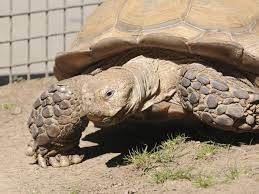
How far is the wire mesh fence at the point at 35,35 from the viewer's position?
324 inches

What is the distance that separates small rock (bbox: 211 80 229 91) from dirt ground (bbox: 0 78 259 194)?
46cm

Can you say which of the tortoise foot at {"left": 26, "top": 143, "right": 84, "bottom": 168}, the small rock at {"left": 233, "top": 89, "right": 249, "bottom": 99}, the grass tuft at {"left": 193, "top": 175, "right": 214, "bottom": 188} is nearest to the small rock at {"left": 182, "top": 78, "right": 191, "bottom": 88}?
the small rock at {"left": 233, "top": 89, "right": 249, "bottom": 99}

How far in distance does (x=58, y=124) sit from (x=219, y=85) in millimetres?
1294

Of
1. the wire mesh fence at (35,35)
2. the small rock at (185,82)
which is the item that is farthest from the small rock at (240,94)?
the wire mesh fence at (35,35)

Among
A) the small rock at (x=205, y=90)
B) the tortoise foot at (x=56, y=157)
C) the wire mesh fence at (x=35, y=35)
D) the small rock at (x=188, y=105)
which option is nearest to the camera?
the small rock at (x=205, y=90)

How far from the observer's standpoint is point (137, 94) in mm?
5418

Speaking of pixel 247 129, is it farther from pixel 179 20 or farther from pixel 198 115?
pixel 179 20

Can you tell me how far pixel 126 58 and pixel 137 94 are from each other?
668 millimetres

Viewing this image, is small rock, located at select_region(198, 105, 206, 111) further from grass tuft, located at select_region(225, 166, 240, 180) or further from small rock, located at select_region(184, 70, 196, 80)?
grass tuft, located at select_region(225, 166, 240, 180)

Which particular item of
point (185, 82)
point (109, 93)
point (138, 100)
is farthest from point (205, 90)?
point (109, 93)

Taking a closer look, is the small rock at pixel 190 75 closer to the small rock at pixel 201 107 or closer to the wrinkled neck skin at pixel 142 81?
the small rock at pixel 201 107

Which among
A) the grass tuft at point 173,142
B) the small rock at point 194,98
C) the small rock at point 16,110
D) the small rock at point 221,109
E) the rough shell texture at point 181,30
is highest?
the rough shell texture at point 181,30

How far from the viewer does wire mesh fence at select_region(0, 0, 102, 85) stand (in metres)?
8.23

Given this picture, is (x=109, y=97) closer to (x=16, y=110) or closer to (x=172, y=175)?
(x=172, y=175)
